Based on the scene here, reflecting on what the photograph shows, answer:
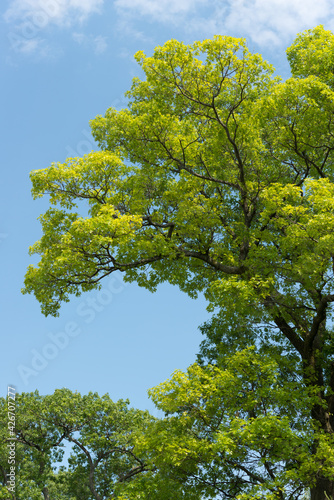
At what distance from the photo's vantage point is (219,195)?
15438 millimetres

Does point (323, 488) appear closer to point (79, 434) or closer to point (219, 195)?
→ point (219, 195)

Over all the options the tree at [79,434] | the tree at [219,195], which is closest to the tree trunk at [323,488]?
the tree at [219,195]

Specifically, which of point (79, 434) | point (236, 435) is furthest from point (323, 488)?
point (79, 434)

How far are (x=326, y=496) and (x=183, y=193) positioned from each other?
8.69 meters

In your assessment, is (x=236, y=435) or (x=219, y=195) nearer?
(x=236, y=435)

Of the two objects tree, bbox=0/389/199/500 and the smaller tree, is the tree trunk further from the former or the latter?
tree, bbox=0/389/199/500

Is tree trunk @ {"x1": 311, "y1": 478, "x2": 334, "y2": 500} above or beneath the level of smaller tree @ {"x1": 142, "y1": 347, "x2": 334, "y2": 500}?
beneath

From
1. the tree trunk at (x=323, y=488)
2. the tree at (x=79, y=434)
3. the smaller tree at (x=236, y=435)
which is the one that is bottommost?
the tree trunk at (x=323, y=488)

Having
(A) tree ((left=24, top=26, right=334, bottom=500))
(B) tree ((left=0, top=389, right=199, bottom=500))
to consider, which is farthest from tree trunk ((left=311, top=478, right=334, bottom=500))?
(B) tree ((left=0, top=389, right=199, bottom=500))

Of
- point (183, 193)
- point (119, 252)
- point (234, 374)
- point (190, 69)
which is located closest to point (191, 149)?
point (183, 193)

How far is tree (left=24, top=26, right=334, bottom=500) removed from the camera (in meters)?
12.6

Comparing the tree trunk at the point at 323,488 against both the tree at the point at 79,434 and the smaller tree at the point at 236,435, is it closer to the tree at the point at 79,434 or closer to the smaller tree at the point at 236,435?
the smaller tree at the point at 236,435

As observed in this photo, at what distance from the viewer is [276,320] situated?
47.5 ft

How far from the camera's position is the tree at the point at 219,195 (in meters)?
12.6
